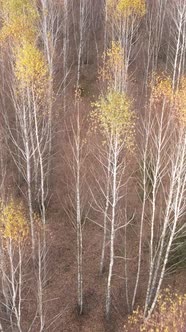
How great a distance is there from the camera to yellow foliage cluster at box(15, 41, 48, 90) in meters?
19.2

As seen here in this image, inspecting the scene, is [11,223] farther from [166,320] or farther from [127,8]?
[127,8]

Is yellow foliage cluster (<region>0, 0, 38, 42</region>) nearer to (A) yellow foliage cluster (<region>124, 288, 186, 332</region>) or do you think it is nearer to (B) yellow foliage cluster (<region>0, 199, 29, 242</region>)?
(B) yellow foliage cluster (<region>0, 199, 29, 242</region>)

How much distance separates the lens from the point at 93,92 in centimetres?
3150

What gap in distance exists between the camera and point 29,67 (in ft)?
63.5

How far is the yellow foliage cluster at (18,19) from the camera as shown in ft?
74.0

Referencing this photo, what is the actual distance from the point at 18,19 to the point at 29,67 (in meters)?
5.85

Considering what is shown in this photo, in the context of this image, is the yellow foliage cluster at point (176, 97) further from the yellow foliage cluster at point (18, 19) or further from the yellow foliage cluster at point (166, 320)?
the yellow foliage cluster at point (18, 19)

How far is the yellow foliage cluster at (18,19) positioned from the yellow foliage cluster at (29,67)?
2400mm

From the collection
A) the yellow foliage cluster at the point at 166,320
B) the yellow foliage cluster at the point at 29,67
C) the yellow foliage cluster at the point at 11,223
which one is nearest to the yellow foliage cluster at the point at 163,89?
the yellow foliage cluster at the point at 29,67

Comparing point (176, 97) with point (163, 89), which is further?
point (163, 89)

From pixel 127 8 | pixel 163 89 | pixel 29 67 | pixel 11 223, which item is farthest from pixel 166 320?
pixel 127 8

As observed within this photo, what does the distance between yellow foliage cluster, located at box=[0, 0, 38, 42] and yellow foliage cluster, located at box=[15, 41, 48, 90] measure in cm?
240

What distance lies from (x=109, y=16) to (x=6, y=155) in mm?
12608

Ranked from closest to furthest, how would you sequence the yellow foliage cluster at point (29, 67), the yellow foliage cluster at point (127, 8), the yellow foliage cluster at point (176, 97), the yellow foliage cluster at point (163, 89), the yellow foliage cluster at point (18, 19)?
the yellow foliage cluster at point (176, 97) < the yellow foliage cluster at point (29, 67) < the yellow foliage cluster at point (163, 89) < the yellow foliage cluster at point (18, 19) < the yellow foliage cluster at point (127, 8)
